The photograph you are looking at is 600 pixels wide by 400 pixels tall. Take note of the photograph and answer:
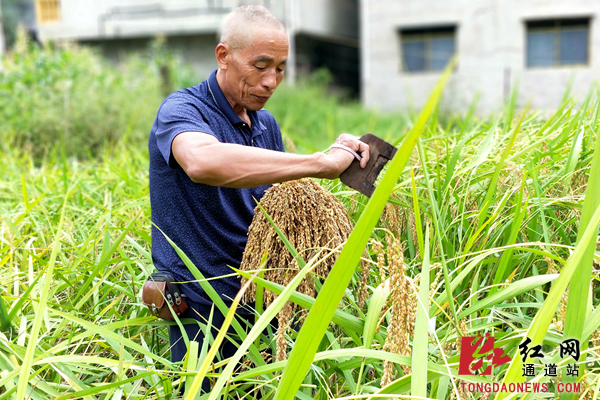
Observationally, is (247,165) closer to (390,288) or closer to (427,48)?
(390,288)

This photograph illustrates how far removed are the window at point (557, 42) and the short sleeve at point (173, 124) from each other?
13.3 meters

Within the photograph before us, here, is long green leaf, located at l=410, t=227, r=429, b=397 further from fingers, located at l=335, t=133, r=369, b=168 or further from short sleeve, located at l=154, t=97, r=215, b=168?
short sleeve, located at l=154, t=97, r=215, b=168

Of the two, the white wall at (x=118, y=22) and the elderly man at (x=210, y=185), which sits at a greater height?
the white wall at (x=118, y=22)

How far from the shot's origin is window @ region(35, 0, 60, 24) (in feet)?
49.6

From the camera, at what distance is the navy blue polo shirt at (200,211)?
1631mm

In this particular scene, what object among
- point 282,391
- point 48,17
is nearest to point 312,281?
point 282,391

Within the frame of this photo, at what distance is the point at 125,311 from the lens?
6.21 ft

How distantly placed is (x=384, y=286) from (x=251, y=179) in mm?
423

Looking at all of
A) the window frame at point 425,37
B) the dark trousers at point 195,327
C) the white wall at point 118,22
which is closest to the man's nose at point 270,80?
the dark trousers at point 195,327

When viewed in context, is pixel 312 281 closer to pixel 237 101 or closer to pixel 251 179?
pixel 251 179

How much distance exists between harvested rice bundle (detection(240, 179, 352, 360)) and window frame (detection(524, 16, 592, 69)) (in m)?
13.2

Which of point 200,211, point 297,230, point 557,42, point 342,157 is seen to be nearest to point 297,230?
point 297,230

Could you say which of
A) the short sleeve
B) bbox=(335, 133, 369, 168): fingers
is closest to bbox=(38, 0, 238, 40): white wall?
the short sleeve

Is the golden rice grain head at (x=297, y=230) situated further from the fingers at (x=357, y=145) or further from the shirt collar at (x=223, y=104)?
the shirt collar at (x=223, y=104)
